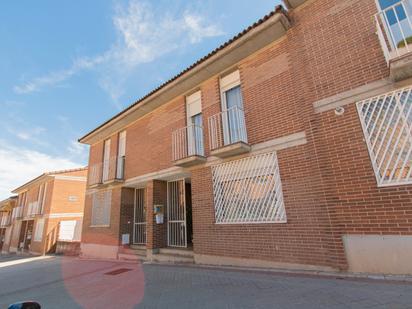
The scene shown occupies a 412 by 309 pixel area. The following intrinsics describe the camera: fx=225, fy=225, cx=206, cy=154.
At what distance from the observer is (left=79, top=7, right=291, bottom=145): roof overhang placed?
19.9 ft

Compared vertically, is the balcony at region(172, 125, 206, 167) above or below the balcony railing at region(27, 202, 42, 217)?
above

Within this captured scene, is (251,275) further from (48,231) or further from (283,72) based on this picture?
(48,231)

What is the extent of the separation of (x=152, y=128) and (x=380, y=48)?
26.1ft

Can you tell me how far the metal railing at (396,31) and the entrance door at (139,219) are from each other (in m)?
10.1

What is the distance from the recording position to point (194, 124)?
801 cm

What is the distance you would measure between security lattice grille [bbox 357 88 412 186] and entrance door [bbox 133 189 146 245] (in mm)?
9088

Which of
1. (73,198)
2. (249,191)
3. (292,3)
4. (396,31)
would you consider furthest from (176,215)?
(73,198)

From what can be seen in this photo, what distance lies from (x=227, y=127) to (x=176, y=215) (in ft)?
14.3

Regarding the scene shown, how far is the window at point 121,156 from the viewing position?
35.7 ft

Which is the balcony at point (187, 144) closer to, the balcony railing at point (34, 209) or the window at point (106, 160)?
the window at point (106, 160)

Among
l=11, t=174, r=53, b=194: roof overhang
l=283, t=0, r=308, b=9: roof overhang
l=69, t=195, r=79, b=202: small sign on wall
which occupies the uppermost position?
l=283, t=0, r=308, b=9: roof overhang

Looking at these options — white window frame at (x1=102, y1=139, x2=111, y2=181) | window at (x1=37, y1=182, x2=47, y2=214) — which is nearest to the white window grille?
window at (x1=37, y1=182, x2=47, y2=214)

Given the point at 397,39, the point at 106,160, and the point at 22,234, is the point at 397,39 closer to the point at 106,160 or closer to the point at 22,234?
the point at 106,160

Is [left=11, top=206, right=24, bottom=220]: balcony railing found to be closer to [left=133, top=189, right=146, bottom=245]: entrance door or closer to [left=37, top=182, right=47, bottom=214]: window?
[left=37, top=182, right=47, bottom=214]: window
